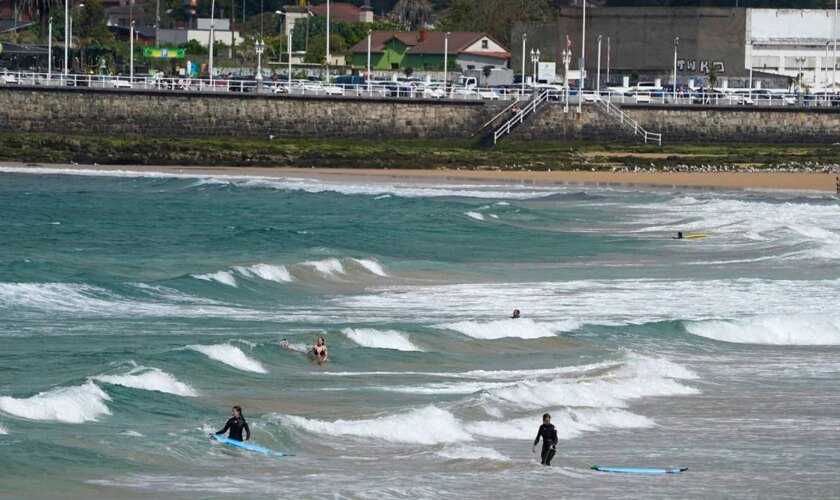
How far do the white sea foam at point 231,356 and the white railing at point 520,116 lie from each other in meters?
45.1

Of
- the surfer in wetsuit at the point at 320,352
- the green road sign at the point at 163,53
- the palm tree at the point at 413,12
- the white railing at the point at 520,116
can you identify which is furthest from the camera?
the palm tree at the point at 413,12

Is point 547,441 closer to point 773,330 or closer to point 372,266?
point 773,330

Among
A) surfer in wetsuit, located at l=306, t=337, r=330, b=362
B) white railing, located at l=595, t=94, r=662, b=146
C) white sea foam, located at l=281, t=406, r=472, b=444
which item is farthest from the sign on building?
white sea foam, located at l=281, t=406, r=472, b=444

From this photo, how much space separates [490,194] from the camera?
56781 mm

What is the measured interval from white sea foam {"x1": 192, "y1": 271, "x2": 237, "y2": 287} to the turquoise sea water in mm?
77

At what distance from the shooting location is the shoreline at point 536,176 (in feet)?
198

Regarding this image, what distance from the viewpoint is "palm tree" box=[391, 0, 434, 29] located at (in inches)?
5108

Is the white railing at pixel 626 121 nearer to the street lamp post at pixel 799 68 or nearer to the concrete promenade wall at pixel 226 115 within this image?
the concrete promenade wall at pixel 226 115

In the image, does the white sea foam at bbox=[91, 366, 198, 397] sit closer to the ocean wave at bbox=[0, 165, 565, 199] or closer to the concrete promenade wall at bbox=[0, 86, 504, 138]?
the ocean wave at bbox=[0, 165, 565, 199]

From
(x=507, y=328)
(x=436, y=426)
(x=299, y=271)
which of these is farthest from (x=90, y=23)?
(x=436, y=426)

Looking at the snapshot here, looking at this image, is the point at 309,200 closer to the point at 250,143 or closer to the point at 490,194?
the point at 490,194

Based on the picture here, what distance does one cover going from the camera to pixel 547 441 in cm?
1984

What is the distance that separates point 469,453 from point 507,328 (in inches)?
341

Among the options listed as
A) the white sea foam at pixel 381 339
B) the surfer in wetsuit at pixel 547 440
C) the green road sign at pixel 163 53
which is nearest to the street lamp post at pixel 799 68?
the green road sign at pixel 163 53
